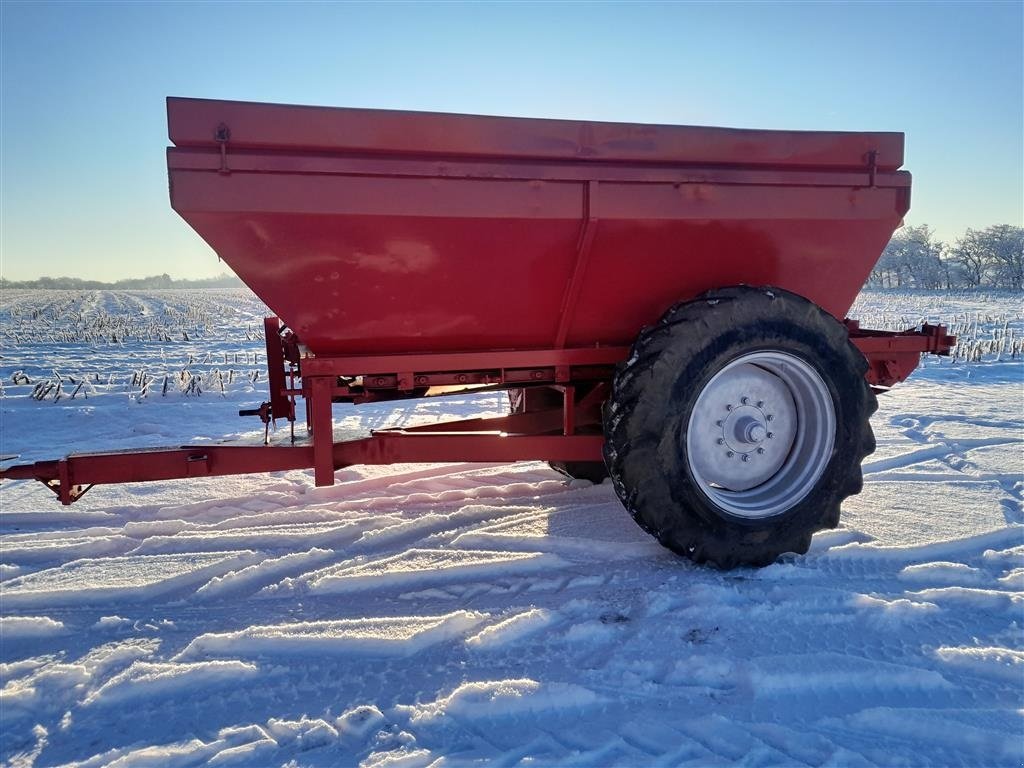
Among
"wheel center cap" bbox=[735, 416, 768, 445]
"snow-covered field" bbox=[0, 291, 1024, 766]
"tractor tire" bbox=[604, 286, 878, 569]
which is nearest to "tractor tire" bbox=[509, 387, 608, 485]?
"snow-covered field" bbox=[0, 291, 1024, 766]

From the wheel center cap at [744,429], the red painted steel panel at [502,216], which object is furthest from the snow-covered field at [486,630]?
the red painted steel panel at [502,216]

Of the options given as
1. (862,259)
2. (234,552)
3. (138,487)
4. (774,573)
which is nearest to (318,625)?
(234,552)

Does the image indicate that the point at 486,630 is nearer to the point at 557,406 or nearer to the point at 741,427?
the point at 741,427

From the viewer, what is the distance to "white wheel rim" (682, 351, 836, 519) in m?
3.26

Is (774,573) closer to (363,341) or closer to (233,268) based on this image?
(363,341)

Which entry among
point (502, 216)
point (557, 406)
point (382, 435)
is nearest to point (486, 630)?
point (382, 435)

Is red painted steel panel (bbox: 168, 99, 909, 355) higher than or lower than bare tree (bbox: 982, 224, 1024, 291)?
lower

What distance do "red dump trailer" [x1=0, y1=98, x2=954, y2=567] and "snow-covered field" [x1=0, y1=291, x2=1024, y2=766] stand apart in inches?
17.6

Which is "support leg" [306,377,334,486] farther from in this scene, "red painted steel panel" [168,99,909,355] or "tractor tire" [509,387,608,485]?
"tractor tire" [509,387,608,485]

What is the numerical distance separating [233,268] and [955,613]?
3420mm

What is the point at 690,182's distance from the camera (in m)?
3.04

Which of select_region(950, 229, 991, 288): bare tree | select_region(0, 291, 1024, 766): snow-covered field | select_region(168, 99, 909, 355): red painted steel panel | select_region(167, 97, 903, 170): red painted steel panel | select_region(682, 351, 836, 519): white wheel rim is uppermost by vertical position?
select_region(950, 229, 991, 288): bare tree

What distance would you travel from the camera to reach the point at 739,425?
3.33m

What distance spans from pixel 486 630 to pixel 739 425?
1.68 metres
